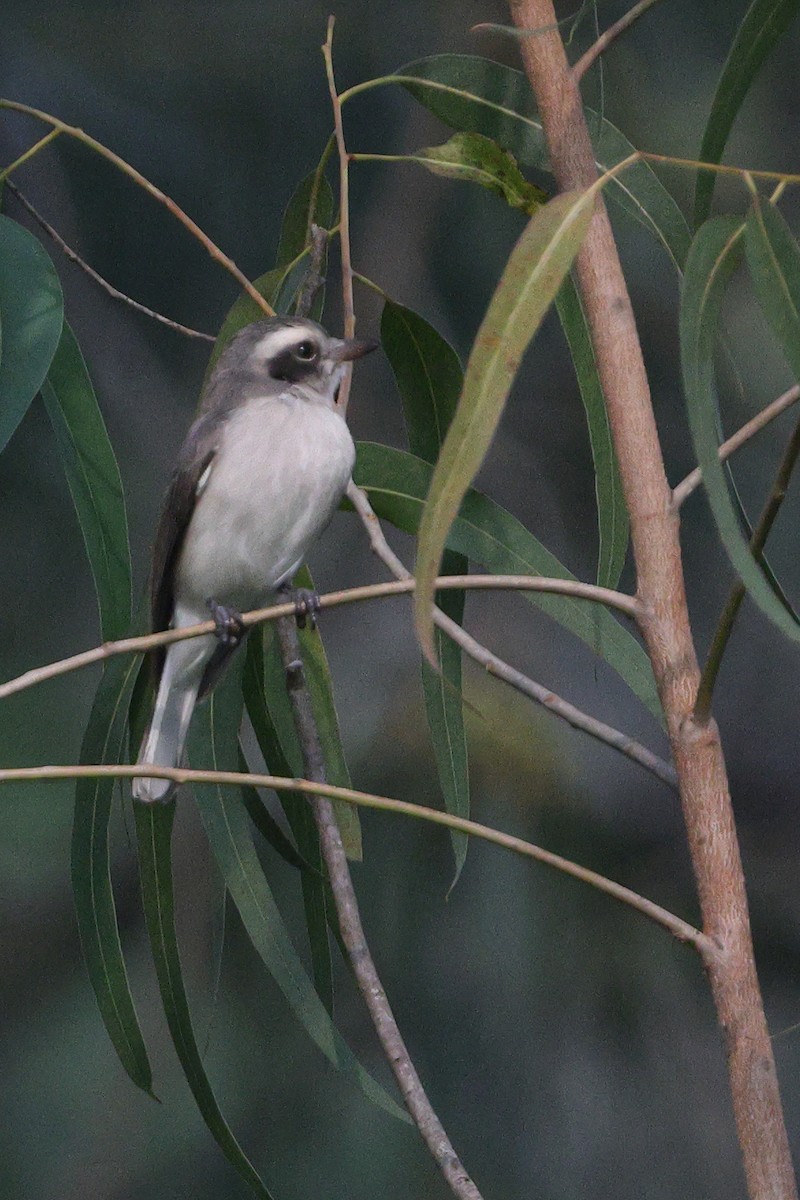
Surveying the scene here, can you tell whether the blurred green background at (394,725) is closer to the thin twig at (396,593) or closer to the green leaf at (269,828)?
the green leaf at (269,828)

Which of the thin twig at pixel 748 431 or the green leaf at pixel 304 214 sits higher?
the green leaf at pixel 304 214

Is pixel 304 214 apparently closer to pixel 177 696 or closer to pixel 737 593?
pixel 177 696

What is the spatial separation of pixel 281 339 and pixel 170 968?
24.9 inches

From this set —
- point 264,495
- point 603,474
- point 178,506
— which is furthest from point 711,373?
point 178,506

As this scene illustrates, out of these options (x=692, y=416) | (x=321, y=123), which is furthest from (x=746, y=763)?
(x=692, y=416)

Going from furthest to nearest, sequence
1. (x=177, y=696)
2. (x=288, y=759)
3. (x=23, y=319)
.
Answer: (x=177, y=696), (x=288, y=759), (x=23, y=319)

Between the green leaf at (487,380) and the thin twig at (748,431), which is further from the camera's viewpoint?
the thin twig at (748,431)

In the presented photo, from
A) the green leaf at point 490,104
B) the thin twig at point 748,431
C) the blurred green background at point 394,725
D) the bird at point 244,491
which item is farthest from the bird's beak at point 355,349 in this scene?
the blurred green background at point 394,725

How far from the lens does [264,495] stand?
1.42m

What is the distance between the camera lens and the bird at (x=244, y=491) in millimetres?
1394

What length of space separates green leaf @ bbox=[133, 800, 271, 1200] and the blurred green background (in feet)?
4.90

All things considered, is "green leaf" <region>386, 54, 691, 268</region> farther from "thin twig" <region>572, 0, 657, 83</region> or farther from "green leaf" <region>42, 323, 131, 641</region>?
"green leaf" <region>42, 323, 131, 641</region>

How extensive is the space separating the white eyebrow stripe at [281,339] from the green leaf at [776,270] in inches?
30.2

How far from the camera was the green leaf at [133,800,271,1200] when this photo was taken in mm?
1144
